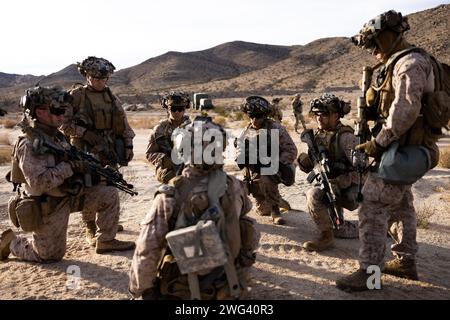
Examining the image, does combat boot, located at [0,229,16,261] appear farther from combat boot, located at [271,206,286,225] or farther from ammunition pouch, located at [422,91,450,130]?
ammunition pouch, located at [422,91,450,130]

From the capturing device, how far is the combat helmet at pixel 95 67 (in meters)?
5.75

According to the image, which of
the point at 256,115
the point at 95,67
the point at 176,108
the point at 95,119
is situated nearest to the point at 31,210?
the point at 95,119

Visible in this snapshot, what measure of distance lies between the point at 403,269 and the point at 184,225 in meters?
2.49

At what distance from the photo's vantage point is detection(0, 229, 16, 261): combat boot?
4961 mm

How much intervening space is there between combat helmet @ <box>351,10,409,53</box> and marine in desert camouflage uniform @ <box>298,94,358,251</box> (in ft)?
4.14

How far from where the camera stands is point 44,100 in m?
4.53

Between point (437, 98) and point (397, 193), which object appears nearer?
point (437, 98)

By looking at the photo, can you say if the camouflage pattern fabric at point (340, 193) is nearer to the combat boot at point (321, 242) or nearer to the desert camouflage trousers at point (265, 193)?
the combat boot at point (321, 242)

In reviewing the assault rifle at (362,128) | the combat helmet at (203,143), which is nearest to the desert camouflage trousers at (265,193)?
the assault rifle at (362,128)

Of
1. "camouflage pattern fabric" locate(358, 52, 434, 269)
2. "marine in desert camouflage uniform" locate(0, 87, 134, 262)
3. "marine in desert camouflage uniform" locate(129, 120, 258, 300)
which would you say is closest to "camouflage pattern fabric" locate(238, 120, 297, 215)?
"camouflage pattern fabric" locate(358, 52, 434, 269)

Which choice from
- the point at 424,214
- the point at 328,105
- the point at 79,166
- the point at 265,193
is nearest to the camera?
the point at 79,166

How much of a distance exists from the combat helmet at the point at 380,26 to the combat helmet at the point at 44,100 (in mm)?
3041

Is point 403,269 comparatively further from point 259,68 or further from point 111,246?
point 259,68
